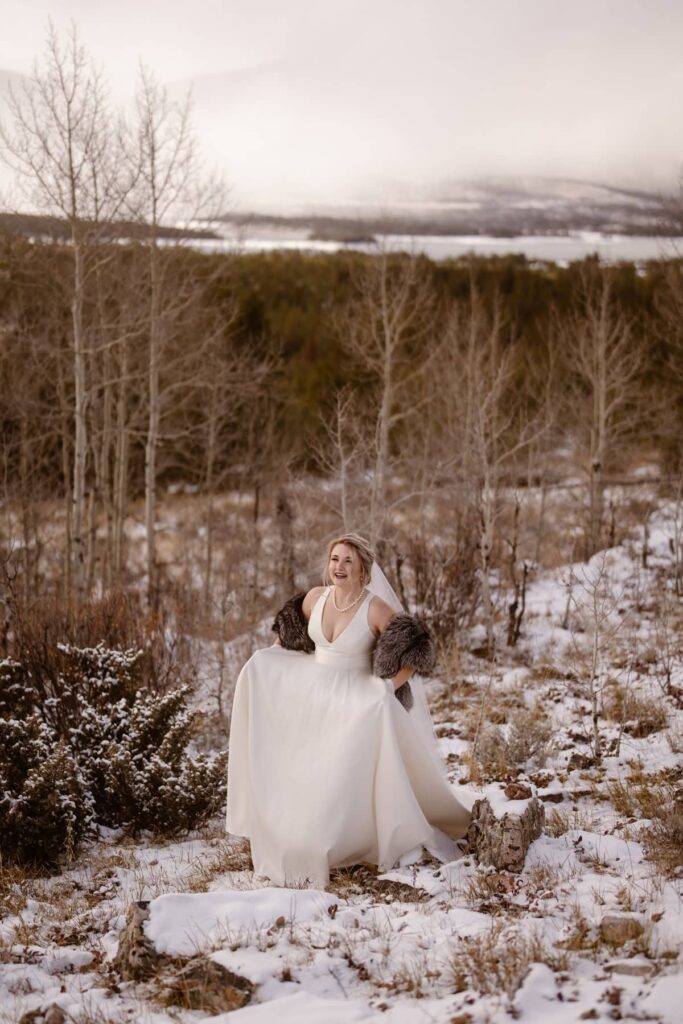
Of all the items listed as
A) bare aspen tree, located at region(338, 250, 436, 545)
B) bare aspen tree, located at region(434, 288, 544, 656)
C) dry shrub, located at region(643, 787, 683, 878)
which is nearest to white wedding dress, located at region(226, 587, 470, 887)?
dry shrub, located at region(643, 787, 683, 878)

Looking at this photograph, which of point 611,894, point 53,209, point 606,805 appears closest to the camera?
point 611,894

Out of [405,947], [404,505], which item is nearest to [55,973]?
[405,947]

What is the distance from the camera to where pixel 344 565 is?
17.9ft

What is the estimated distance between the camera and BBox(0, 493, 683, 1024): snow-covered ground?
3.71 meters

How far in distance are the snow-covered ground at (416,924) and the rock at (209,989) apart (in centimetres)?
5

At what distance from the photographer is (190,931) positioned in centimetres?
438

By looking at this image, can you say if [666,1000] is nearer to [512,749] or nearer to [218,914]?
[218,914]

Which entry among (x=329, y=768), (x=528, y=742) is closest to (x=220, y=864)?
(x=329, y=768)

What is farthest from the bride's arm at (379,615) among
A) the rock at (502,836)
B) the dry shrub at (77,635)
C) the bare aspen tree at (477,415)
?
the bare aspen tree at (477,415)

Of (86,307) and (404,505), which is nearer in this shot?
(86,307)

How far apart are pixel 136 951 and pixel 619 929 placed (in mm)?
2300

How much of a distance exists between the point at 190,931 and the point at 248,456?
23.4 metres

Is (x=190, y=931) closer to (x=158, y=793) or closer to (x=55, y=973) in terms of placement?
(x=55, y=973)

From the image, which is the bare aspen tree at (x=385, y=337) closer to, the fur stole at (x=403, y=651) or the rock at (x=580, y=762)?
the rock at (x=580, y=762)
